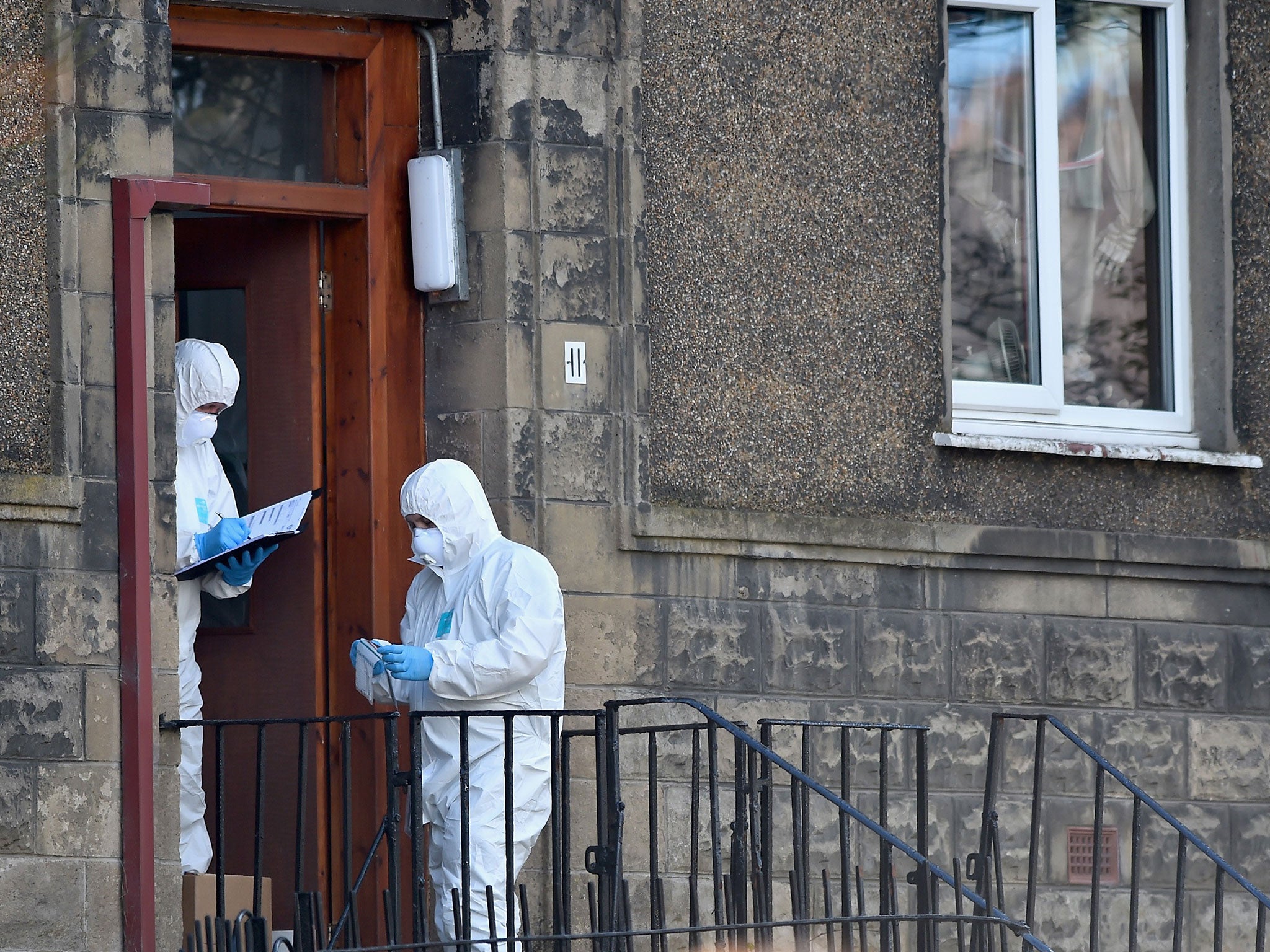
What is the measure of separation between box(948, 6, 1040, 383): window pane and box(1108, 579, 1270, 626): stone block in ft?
3.10

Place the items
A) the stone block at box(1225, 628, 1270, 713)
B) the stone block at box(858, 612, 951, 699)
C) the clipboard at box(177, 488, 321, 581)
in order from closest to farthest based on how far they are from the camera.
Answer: the clipboard at box(177, 488, 321, 581), the stone block at box(858, 612, 951, 699), the stone block at box(1225, 628, 1270, 713)

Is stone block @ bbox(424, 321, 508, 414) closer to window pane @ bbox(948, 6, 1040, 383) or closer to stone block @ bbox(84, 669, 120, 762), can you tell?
stone block @ bbox(84, 669, 120, 762)

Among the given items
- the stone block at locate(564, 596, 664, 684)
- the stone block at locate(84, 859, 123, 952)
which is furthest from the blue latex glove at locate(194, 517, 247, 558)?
the stone block at locate(564, 596, 664, 684)

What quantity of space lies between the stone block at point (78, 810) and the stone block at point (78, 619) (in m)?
0.34

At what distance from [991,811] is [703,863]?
131cm

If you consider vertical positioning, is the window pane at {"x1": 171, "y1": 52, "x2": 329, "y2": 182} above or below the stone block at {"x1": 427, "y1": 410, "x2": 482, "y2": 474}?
above

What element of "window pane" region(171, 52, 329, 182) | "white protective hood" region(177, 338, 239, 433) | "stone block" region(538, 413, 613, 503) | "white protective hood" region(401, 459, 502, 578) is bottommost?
"white protective hood" region(401, 459, 502, 578)

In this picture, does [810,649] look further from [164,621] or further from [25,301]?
[25,301]

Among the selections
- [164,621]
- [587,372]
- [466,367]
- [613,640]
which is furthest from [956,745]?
[164,621]

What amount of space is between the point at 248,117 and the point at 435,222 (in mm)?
780

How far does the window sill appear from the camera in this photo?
929 cm

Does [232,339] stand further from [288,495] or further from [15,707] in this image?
[15,707]

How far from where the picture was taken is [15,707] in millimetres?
7258

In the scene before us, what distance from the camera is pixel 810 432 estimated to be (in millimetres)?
9078
